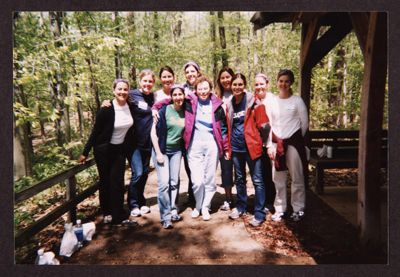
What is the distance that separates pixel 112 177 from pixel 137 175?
32 cm

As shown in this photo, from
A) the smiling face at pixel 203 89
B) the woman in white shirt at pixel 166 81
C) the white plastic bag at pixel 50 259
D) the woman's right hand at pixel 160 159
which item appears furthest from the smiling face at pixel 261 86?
the white plastic bag at pixel 50 259

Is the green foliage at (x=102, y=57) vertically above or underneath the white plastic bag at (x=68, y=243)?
above

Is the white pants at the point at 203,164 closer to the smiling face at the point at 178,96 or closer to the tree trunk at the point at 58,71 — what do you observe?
the smiling face at the point at 178,96

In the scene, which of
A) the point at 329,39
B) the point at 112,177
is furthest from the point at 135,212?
the point at 329,39

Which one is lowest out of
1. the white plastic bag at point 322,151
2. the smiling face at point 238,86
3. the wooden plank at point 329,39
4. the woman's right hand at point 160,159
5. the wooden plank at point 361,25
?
the white plastic bag at point 322,151

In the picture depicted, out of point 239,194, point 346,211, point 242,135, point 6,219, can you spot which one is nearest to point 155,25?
point 242,135

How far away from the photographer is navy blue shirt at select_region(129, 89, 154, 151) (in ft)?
11.7

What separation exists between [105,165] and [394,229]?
3.25 meters

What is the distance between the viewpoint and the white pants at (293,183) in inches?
141

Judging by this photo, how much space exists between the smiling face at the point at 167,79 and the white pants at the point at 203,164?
760mm

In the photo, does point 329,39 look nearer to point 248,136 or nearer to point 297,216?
point 248,136

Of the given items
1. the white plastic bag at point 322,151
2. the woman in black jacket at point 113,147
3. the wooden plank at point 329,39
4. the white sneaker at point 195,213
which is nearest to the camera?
the woman in black jacket at point 113,147

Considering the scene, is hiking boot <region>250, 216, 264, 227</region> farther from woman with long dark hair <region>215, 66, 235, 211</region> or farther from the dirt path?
woman with long dark hair <region>215, 66, 235, 211</region>

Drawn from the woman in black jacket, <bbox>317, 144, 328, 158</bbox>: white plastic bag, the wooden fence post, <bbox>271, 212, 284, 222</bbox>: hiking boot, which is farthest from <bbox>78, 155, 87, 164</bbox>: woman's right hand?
<bbox>317, 144, 328, 158</bbox>: white plastic bag
